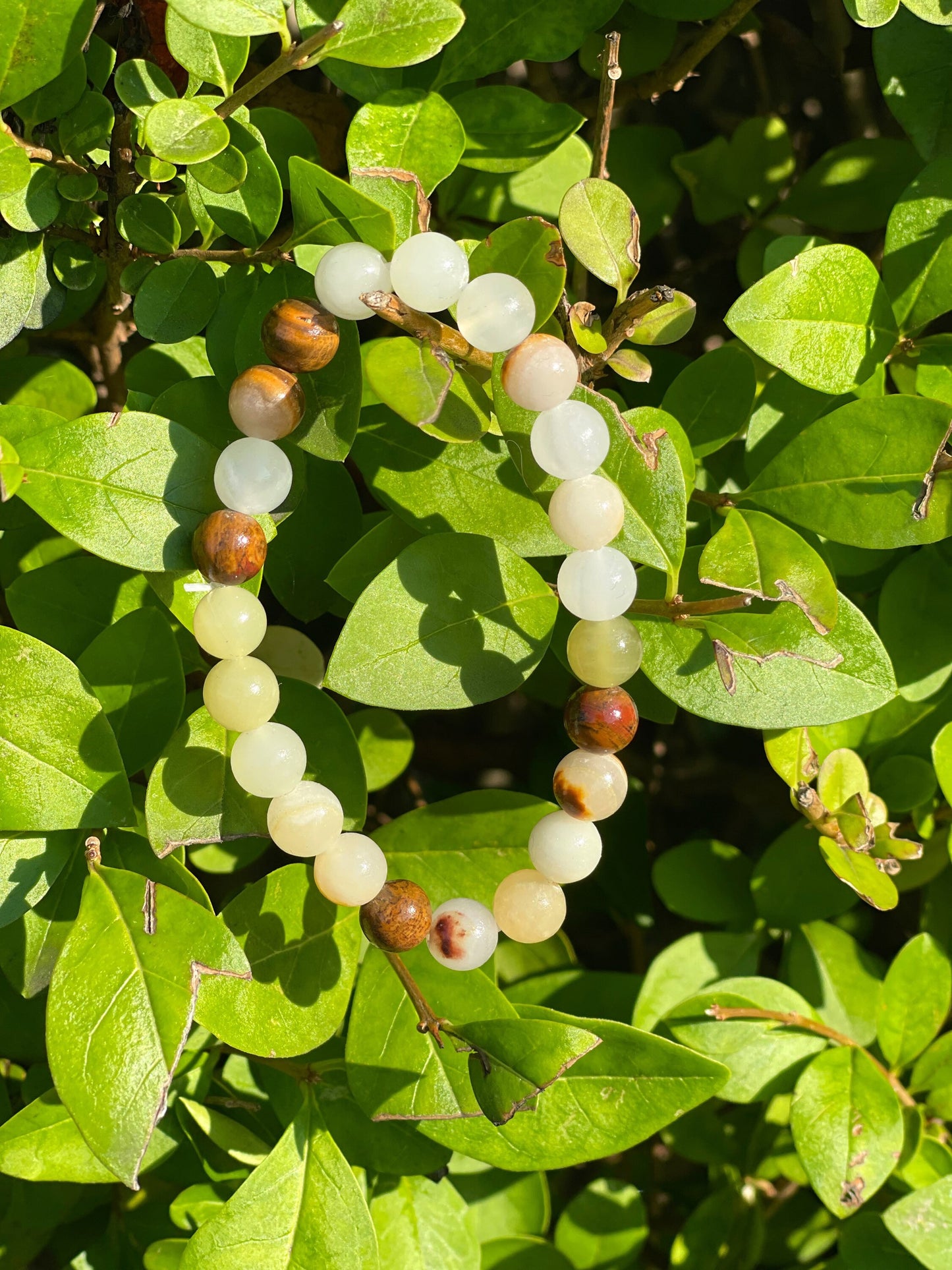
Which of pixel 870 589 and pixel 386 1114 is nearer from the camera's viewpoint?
pixel 386 1114

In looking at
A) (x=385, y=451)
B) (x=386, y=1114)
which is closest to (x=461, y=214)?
(x=385, y=451)

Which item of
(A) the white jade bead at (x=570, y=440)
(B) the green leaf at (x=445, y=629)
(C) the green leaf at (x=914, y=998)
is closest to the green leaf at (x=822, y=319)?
(A) the white jade bead at (x=570, y=440)

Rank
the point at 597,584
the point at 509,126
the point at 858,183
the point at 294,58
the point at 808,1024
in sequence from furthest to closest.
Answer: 1. the point at 858,183
2. the point at 808,1024
3. the point at 509,126
4. the point at 597,584
5. the point at 294,58

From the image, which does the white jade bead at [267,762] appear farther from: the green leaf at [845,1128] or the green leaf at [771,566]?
the green leaf at [845,1128]

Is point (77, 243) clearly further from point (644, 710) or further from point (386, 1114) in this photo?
point (386, 1114)

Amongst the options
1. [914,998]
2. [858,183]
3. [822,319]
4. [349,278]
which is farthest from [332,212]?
[914,998]

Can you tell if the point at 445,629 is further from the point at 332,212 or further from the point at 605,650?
the point at 332,212

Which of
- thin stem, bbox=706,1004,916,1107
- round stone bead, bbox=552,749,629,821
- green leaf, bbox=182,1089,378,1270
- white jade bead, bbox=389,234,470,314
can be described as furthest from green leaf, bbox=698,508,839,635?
green leaf, bbox=182,1089,378,1270
